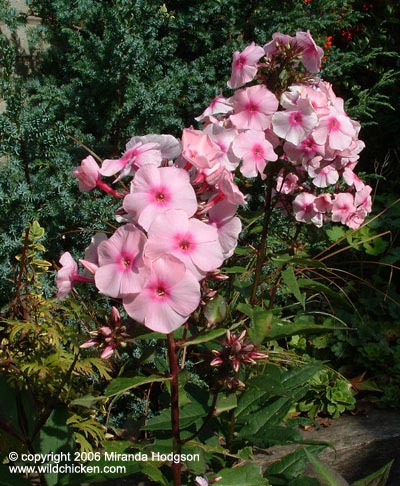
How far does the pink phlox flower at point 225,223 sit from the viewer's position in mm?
1271

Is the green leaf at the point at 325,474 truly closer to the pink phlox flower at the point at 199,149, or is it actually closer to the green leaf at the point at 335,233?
the pink phlox flower at the point at 199,149

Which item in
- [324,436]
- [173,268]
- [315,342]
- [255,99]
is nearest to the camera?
[173,268]

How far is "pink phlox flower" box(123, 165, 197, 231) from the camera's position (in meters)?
1.16

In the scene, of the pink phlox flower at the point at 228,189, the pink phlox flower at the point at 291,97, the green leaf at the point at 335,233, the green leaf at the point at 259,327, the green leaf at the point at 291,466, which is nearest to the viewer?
the pink phlox flower at the point at 228,189

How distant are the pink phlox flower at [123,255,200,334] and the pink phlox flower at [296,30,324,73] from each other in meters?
0.95

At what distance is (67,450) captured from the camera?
68.3 inches

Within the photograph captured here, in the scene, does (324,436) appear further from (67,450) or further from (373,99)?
(373,99)

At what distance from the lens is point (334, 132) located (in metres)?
1.70

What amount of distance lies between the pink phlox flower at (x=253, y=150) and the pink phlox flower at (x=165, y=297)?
55 cm

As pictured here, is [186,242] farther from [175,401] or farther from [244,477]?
[244,477]

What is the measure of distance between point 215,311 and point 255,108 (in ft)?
2.07

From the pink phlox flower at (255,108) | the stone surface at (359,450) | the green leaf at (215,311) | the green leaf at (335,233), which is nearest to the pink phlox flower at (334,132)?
the pink phlox flower at (255,108)

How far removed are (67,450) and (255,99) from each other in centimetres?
112

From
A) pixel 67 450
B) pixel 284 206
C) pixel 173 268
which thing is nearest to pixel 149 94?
pixel 284 206
